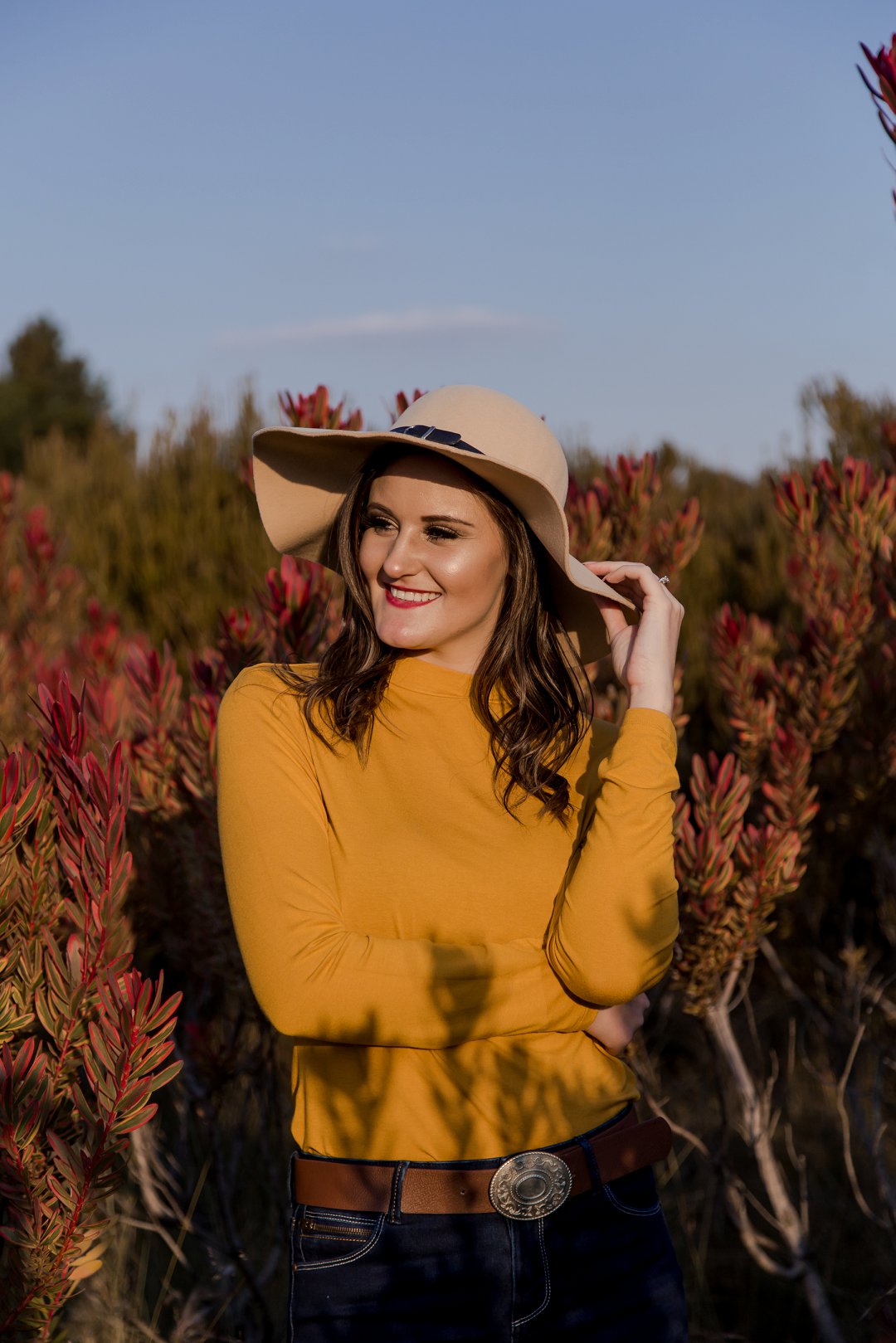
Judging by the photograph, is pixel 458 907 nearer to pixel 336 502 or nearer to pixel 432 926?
pixel 432 926

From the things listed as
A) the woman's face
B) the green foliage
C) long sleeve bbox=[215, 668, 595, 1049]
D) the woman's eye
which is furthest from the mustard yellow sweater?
the green foliage

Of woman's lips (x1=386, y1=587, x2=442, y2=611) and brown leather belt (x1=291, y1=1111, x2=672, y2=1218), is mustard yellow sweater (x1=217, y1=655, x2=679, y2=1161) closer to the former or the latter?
brown leather belt (x1=291, y1=1111, x2=672, y2=1218)

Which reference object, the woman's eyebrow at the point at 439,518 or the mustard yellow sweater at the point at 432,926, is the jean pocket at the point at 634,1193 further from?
the woman's eyebrow at the point at 439,518

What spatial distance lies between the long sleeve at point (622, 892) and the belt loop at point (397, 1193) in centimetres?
40

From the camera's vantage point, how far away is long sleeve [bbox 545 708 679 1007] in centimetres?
194

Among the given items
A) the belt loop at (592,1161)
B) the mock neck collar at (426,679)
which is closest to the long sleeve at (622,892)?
the belt loop at (592,1161)

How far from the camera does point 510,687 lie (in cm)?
234

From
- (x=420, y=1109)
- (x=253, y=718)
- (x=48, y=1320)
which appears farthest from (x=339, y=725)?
(x=48, y=1320)

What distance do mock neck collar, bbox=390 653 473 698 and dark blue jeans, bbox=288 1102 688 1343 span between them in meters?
0.84

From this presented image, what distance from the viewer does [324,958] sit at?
1852 millimetres

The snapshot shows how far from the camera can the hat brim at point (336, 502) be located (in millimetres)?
2262

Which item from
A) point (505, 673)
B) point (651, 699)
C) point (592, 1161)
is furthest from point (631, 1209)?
point (505, 673)

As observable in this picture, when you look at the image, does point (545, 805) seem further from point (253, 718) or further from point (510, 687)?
point (253, 718)

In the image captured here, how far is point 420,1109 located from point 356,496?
1178 mm
